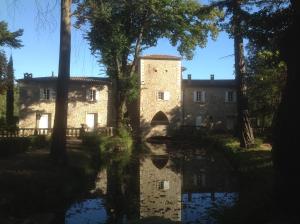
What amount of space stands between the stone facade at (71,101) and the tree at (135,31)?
9900 mm

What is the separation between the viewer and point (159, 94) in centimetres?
4194

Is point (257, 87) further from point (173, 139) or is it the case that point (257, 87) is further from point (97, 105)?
point (97, 105)

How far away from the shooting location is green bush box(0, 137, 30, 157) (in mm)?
16625

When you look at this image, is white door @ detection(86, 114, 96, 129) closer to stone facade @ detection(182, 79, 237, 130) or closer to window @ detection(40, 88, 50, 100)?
window @ detection(40, 88, 50, 100)

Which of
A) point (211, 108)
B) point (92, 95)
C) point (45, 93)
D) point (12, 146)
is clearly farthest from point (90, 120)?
point (12, 146)

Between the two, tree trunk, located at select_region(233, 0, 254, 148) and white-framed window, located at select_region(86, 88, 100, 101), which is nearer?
tree trunk, located at select_region(233, 0, 254, 148)

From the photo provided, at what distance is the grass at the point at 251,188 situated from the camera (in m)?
7.44

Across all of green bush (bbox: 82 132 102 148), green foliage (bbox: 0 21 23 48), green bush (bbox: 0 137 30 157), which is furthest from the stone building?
green bush (bbox: 0 137 30 157)

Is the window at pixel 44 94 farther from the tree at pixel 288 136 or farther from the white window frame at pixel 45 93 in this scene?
the tree at pixel 288 136

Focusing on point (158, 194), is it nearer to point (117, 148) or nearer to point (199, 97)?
point (117, 148)

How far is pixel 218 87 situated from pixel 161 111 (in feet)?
26.8

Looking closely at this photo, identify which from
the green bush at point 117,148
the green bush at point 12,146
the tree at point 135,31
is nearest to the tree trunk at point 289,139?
the green bush at point 12,146

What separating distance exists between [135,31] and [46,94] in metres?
14.5

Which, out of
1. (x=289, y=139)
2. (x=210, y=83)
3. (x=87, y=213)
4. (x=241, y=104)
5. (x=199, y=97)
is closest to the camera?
(x=289, y=139)
